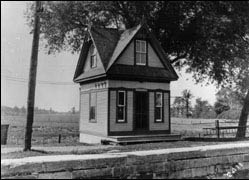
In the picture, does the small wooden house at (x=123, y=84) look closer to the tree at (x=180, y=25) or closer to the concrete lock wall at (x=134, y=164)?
the tree at (x=180, y=25)

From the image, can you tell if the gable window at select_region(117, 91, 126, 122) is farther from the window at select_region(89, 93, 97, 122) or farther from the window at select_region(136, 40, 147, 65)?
the window at select_region(136, 40, 147, 65)

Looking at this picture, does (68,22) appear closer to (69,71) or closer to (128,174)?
(69,71)

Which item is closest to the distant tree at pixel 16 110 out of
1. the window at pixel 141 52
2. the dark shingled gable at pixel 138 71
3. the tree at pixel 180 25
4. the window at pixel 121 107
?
the tree at pixel 180 25

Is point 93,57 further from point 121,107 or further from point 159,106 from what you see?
point 159,106

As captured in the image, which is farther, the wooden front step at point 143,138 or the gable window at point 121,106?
the gable window at point 121,106

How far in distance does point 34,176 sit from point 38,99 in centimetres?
189

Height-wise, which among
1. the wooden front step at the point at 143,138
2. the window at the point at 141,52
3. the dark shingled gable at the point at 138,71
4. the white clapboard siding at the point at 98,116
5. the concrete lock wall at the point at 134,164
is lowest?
the concrete lock wall at the point at 134,164

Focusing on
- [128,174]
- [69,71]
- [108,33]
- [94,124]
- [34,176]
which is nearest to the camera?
[34,176]

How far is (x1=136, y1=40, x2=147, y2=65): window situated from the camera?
31.3 feet

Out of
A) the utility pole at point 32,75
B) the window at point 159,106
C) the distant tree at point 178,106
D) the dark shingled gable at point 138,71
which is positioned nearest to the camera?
the utility pole at point 32,75

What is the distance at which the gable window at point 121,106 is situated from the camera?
10875 mm

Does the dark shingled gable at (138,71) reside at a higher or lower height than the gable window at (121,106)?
higher

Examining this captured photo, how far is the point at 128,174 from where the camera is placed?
656 centimetres

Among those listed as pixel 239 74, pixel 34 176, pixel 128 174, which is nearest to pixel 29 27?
pixel 34 176
